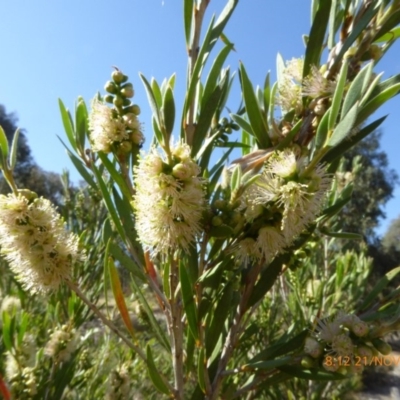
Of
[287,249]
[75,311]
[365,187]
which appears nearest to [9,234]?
[287,249]

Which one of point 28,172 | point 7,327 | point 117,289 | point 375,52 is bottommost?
point 7,327

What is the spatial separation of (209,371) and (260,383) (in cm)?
9

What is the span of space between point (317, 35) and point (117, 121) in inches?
14.4

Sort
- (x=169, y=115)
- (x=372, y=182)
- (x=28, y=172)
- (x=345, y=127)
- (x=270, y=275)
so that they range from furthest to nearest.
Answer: (x=372, y=182) < (x=28, y=172) < (x=270, y=275) < (x=169, y=115) < (x=345, y=127)

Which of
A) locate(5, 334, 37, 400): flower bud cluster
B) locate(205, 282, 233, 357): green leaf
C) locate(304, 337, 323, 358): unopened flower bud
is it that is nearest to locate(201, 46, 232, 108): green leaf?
locate(205, 282, 233, 357): green leaf

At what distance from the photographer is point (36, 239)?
678mm

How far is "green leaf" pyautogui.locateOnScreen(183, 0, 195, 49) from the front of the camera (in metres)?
0.72

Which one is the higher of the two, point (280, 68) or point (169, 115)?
point (280, 68)

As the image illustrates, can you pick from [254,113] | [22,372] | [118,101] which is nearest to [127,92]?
[118,101]

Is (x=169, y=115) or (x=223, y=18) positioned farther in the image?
(x=223, y=18)

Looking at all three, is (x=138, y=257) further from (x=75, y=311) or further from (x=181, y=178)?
(x=75, y=311)

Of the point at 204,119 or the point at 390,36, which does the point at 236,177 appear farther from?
the point at 390,36

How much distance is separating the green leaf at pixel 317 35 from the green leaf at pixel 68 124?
45 cm

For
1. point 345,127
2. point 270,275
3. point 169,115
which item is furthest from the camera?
point 270,275
